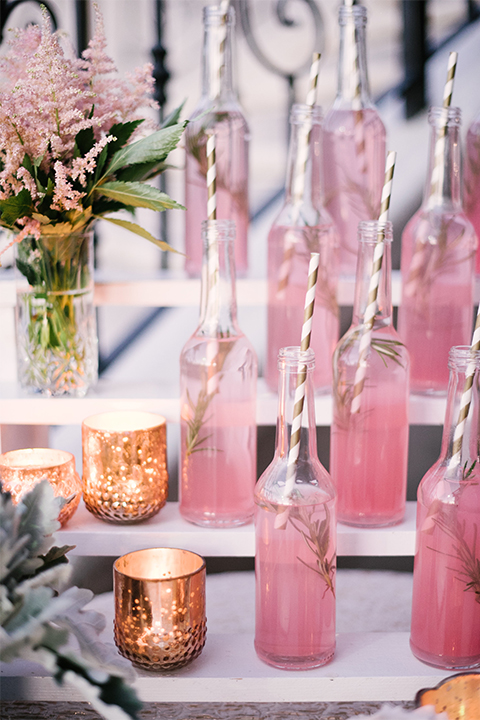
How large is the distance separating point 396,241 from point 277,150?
0.61m

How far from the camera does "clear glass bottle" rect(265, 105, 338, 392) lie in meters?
0.84

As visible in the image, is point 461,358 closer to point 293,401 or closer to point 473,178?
point 293,401

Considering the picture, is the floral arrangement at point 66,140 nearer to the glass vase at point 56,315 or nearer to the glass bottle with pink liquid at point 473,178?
the glass vase at point 56,315

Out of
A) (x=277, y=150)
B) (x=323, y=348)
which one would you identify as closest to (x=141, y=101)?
(x=323, y=348)

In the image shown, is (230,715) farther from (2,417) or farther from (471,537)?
(2,417)

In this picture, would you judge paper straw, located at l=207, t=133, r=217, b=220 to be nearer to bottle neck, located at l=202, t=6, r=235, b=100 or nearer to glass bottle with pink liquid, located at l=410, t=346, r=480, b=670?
bottle neck, located at l=202, t=6, r=235, b=100

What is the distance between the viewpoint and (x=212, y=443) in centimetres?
84

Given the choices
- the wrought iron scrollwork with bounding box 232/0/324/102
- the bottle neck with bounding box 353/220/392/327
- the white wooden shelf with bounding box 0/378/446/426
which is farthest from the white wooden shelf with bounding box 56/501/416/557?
the wrought iron scrollwork with bounding box 232/0/324/102

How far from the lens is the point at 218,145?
2.97 feet

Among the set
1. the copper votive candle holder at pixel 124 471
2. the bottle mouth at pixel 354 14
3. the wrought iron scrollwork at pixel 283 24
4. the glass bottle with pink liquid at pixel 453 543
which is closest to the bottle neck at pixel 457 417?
the glass bottle with pink liquid at pixel 453 543

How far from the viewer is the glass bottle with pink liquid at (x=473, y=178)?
92 cm

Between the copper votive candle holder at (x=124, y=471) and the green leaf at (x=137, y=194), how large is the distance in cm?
25

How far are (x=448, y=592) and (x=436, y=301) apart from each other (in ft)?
1.07

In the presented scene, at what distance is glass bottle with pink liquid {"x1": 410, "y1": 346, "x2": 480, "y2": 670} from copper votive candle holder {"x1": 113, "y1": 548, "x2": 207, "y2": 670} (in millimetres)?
237
